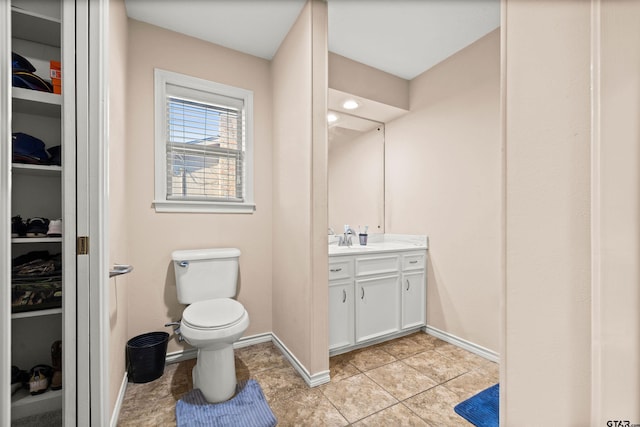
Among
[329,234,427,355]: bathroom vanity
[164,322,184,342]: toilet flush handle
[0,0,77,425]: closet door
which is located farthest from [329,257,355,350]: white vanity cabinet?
[0,0,77,425]: closet door

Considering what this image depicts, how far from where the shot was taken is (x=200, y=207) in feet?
7.34

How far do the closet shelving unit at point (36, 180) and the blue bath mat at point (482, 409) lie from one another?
194 centimetres

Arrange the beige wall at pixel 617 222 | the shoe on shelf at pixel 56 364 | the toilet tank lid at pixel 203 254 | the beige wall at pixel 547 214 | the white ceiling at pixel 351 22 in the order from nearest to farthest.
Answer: the beige wall at pixel 617 222, the beige wall at pixel 547 214, the shoe on shelf at pixel 56 364, the white ceiling at pixel 351 22, the toilet tank lid at pixel 203 254

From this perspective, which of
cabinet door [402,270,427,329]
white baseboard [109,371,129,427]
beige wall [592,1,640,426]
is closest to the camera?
beige wall [592,1,640,426]

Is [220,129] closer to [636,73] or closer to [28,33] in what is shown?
[28,33]

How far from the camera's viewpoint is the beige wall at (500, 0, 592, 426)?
65 centimetres

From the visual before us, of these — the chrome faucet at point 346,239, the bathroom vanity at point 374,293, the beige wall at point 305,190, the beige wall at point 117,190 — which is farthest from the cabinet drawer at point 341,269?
the beige wall at point 117,190

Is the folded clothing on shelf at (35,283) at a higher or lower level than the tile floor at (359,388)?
higher

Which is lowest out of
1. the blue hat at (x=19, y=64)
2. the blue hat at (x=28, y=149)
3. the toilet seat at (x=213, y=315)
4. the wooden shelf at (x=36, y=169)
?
the toilet seat at (x=213, y=315)

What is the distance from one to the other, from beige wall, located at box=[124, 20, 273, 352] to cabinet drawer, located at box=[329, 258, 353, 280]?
2.19ft

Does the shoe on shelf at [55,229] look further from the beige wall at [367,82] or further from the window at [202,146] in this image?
the beige wall at [367,82]

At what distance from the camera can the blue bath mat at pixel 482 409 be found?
146cm

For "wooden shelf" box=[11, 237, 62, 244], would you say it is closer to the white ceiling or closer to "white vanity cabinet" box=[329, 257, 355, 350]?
"white vanity cabinet" box=[329, 257, 355, 350]

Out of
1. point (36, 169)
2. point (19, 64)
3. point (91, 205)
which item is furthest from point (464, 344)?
point (19, 64)
